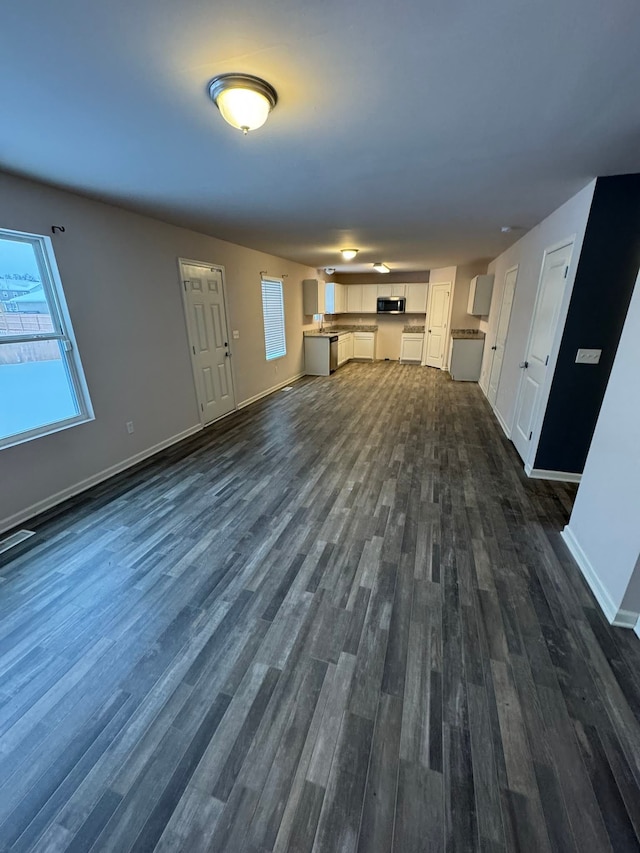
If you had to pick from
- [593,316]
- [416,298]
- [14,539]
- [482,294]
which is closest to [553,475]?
[593,316]

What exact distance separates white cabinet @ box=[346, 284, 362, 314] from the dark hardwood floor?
25.9ft

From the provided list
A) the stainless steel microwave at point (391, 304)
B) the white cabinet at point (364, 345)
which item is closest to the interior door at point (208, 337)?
the white cabinet at point (364, 345)

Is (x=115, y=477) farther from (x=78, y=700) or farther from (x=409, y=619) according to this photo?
(x=409, y=619)

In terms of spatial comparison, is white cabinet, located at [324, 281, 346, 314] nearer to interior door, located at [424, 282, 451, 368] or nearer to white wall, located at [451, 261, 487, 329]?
interior door, located at [424, 282, 451, 368]

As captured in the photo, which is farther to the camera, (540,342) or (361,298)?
(361,298)

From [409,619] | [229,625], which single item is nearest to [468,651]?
[409,619]

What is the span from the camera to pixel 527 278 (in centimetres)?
403

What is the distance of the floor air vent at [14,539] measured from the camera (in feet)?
7.63

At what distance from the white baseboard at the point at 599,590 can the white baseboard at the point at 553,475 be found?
928 millimetres

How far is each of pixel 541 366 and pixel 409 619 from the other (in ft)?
9.15

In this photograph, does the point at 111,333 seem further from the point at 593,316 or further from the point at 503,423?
the point at 503,423

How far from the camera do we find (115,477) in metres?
Answer: 3.29

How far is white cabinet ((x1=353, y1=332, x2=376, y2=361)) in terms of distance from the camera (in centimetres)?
963

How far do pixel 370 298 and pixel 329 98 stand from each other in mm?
8324
